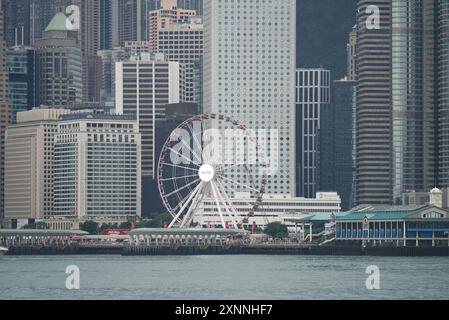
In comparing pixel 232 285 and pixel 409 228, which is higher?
pixel 232 285

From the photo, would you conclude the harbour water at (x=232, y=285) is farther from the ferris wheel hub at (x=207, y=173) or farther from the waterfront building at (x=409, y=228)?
the ferris wheel hub at (x=207, y=173)

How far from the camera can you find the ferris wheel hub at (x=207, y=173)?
19000 cm

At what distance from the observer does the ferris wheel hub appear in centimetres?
19000

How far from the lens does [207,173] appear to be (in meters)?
190

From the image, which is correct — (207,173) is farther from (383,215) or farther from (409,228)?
(409,228)

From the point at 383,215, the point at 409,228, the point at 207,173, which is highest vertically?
the point at 207,173

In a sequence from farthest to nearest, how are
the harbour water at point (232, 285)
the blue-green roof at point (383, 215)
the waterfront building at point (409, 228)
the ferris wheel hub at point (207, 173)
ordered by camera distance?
the ferris wheel hub at point (207, 173) → the blue-green roof at point (383, 215) → the waterfront building at point (409, 228) → the harbour water at point (232, 285)

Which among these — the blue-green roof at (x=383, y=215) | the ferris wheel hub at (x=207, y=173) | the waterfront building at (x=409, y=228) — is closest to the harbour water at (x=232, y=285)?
the waterfront building at (x=409, y=228)

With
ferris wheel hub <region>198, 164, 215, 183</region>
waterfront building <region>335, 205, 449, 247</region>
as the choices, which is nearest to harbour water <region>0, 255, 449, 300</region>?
waterfront building <region>335, 205, 449, 247</region>

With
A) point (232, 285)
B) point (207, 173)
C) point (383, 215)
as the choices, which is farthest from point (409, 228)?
point (232, 285)

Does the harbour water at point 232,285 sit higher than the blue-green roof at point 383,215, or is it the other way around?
the blue-green roof at point 383,215
